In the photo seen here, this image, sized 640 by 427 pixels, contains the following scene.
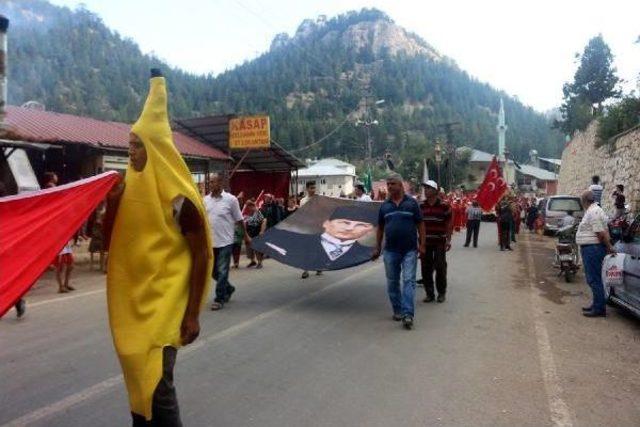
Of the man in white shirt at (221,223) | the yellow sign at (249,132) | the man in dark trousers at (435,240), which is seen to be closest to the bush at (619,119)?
the yellow sign at (249,132)

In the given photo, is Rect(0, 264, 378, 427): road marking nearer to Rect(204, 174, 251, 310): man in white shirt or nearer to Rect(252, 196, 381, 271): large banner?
Rect(204, 174, 251, 310): man in white shirt

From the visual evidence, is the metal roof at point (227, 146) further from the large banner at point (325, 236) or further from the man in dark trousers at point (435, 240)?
the man in dark trousers at point (435, 240)

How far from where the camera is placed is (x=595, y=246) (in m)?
7.73

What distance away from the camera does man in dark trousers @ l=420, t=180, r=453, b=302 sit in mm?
8836

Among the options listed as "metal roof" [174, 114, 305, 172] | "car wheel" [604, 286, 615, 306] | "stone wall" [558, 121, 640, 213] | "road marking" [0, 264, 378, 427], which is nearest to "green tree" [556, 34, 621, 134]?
"stone wall" [558, 121, 640, 213]

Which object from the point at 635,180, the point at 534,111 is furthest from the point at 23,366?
the point at 534,111

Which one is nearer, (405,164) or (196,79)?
(405,164)

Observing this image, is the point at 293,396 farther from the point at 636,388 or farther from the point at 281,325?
the point at 636,388

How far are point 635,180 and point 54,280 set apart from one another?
17032mm

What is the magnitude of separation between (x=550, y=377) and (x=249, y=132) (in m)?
16.3

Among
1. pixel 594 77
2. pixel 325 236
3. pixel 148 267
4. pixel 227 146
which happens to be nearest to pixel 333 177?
pixel 594 77

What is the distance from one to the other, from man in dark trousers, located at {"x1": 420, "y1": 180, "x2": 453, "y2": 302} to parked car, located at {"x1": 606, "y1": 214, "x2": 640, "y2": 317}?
2364 millimetres

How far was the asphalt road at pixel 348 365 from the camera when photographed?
4.21 meters

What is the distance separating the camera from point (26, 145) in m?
6.61
